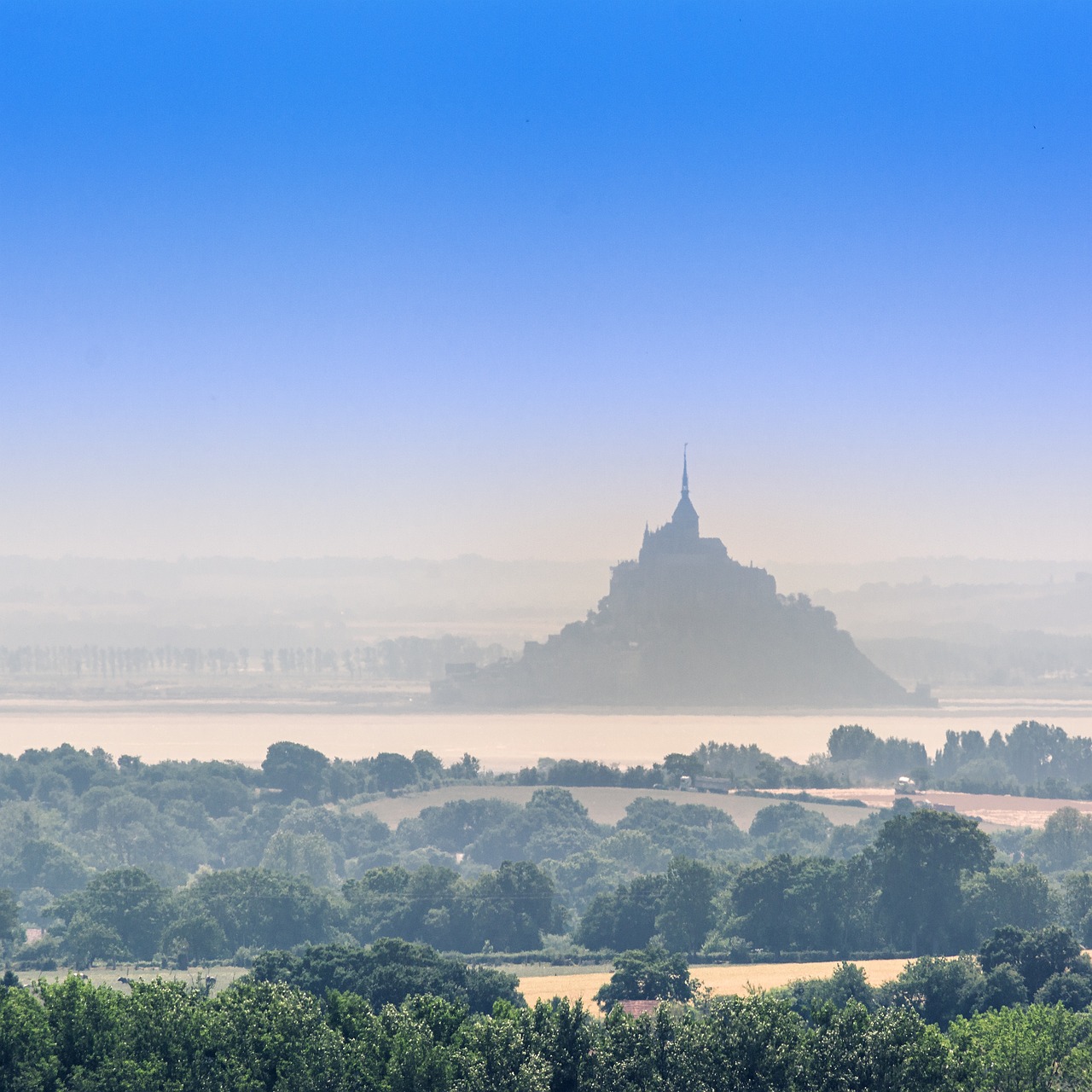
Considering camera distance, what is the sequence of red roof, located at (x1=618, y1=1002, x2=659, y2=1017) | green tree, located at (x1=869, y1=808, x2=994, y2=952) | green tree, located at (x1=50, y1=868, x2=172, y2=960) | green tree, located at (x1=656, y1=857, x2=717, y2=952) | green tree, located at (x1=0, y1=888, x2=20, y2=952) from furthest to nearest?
1. green tree, located at (x1=0, y1=888, x2=20, y2=952)
2. green tree, located at (x1=656, y1=857, x2=717, y2=952)
3. green tree, located at (x1=50, y1=868, x2=172, y2=960)
4. green tree, located at (x1=869, y1=808, x2=994, y2=952)
5. red roof, located at (x1=618, y1=1002, x2=659, y2=1017)

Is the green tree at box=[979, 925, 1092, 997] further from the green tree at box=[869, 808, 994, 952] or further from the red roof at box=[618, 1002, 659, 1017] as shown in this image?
the green tree at box=[869, 808, 994, 952]

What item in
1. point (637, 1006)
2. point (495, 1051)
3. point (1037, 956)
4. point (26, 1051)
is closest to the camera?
point (495, 1051)

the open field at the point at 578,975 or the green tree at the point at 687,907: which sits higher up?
the green tree at the point at 687,907

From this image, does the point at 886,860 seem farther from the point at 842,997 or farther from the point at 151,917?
the point at 151,917

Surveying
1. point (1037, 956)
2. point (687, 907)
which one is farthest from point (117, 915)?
point (1037, 956)

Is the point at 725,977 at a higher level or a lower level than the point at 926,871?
lower

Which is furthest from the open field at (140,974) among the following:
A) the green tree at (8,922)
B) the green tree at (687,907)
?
the green tree at (687,907)

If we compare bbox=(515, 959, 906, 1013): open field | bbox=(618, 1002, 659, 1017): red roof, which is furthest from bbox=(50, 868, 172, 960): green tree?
bbox=(618, 1002, 659, 1017): red roof

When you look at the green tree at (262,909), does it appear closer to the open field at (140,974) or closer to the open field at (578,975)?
the open field at (140,974)

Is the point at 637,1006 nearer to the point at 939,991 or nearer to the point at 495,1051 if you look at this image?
the point at 939,991
